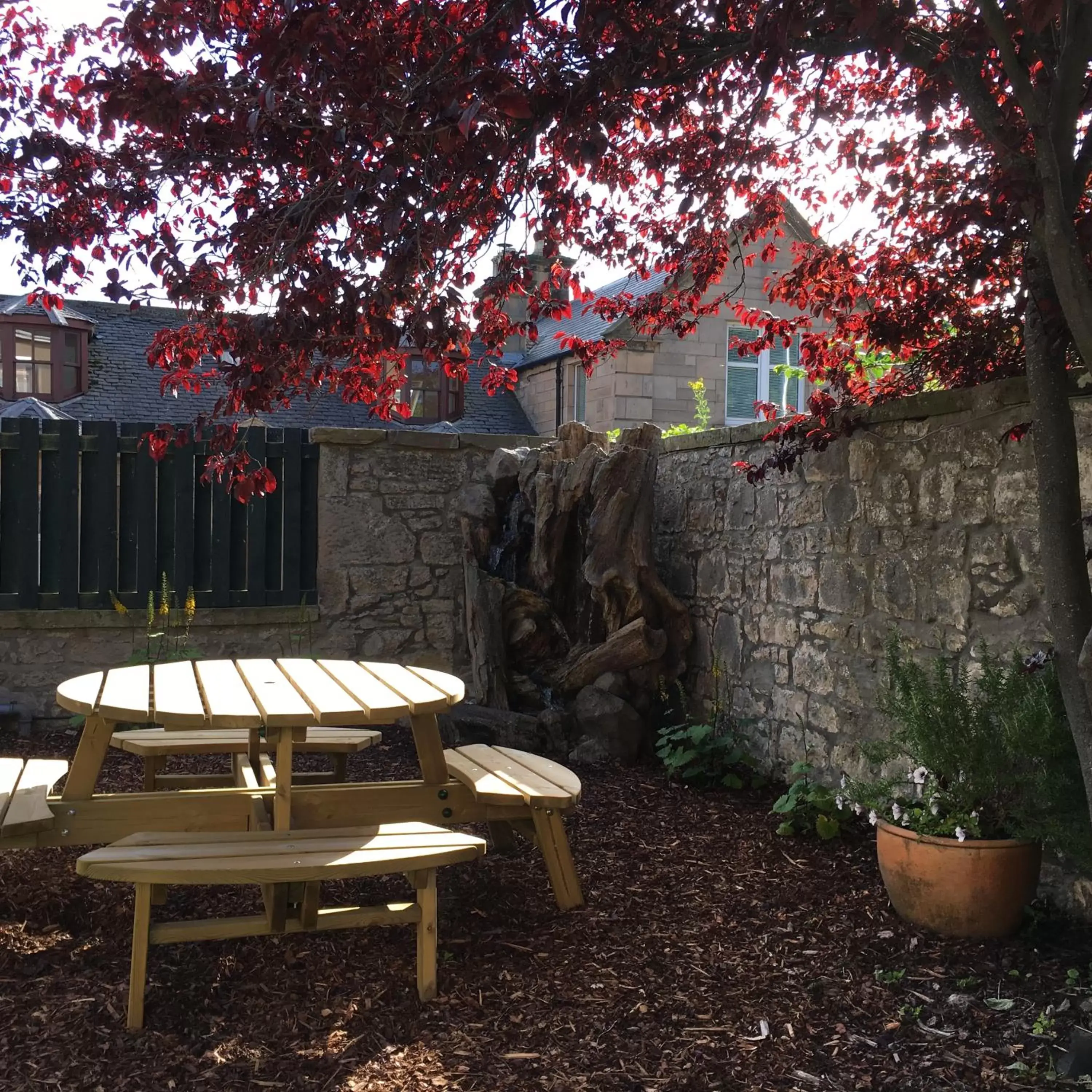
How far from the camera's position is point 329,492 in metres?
7.10

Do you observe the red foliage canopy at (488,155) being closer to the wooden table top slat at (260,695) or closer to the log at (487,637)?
the wooden table top slat at (260,695)

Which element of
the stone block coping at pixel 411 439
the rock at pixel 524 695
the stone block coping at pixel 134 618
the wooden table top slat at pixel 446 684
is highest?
the stone block coping at pixel 411 439

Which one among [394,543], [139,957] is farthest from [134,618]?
[139,957]

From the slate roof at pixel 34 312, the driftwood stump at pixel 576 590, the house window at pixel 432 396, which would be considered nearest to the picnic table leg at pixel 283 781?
the driftwood stump at pixel 576 590

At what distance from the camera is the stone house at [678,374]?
16.4 metres

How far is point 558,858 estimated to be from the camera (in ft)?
12.1

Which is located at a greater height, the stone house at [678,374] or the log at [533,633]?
the stone house at [678,374]

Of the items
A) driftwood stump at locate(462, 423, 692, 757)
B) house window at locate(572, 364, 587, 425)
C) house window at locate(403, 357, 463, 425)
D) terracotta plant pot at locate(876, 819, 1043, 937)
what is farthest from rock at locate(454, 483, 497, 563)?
house window at locate(403, 357, 463, 425)

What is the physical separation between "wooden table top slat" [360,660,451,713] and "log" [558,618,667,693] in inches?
75.9

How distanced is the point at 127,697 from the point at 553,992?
1593 mm

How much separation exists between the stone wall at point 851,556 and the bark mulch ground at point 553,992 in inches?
38.6

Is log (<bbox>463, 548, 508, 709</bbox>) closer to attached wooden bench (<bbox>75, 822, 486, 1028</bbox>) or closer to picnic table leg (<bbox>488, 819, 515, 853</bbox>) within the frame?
picnic table leg (<bbox>488, 819, 515, 853</bbox>)

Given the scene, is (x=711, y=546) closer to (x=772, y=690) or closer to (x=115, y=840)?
(x=772, y=690)

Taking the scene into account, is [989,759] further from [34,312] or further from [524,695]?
[34,312]
